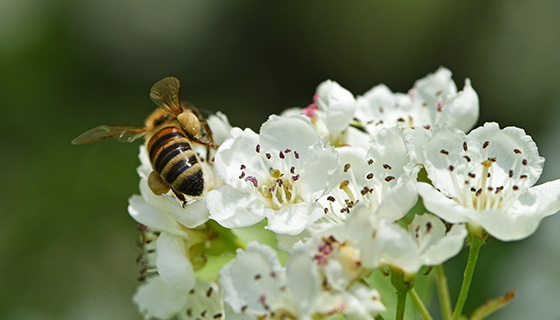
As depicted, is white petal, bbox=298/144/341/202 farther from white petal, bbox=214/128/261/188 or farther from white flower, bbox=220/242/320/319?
white flower, bbox=220/242/320/319

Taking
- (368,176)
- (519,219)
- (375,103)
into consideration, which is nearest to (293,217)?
(368,176)

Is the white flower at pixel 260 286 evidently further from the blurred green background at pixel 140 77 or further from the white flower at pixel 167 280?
the blurred green background at pixel 140 77

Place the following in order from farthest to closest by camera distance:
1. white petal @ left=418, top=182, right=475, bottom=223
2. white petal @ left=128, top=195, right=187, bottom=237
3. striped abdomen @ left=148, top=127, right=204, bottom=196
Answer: white petal @ left=128, top=195, right=187, bottom=237
striped abdomen @ left=148, top=127, right=204, bottom=196
white petal @ left=418, top=182, right=475, bottom=223

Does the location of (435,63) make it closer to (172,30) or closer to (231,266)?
(172,30)

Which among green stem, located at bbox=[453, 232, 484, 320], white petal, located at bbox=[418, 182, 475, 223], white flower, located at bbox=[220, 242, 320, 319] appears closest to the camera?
white flower, located at bbox=[220, 242, 320, 319]

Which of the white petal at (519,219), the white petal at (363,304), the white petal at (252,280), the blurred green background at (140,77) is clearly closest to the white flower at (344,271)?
the white petal at (363,304)

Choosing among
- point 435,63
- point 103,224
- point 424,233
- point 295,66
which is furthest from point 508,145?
point 295,66

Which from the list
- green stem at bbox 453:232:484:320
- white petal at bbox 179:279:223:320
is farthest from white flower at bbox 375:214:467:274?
white petal at bbox 179:279:223:320
